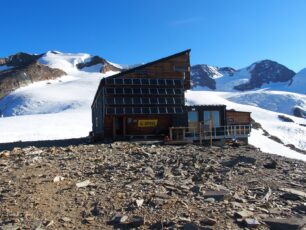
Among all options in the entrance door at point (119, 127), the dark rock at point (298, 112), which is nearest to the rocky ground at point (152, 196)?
the entrance door at point (119, 127)

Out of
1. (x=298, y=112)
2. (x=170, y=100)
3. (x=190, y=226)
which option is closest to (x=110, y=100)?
(x=170, y=100)

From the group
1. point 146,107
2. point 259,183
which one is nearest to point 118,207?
point 259,183

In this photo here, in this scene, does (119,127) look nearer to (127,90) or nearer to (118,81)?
(127,90)

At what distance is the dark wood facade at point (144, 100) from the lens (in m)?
33.0

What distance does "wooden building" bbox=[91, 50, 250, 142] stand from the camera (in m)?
32.9

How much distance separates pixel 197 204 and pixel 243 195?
62.4 inches

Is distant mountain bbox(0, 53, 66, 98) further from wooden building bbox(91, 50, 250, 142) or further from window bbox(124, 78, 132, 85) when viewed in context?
window bbox(124, 78, 132, 85)

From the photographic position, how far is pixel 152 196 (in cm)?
1079

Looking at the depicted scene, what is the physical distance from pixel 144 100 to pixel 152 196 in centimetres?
2304

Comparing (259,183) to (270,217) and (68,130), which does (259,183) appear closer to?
(270,217)

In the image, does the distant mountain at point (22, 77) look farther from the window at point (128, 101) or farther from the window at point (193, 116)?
the window at point (128, 101)

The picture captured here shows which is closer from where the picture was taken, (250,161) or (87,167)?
(87,167)

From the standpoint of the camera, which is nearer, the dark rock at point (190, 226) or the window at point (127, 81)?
the dark rock at point (190, 226)

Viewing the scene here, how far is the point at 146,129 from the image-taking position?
3431 centimetres
